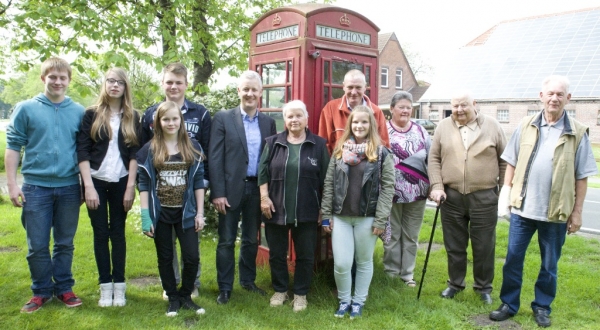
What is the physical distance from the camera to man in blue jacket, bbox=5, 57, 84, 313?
3863 millimetres

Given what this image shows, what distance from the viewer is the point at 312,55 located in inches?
181

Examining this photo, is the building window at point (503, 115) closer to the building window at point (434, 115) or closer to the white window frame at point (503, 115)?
the white window frame at point (503, 115)

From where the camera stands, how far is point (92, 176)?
3.99 metres

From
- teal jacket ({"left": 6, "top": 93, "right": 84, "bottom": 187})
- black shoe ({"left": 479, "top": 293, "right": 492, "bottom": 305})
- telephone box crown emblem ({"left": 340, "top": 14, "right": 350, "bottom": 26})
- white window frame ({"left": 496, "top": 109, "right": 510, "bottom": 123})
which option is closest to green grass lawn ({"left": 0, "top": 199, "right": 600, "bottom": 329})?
black shoe ({"left": 479, "top": 293, "right": 492, "bottom": 305})

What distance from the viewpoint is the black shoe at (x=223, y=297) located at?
4332 millimetres

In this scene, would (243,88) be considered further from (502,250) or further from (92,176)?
(502,250)

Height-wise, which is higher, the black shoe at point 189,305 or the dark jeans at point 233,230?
the dark jeans at point 233,230

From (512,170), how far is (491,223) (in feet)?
1.97

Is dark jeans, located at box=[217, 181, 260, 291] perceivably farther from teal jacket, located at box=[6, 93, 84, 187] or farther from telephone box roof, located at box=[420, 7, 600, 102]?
telephone box roof, located at box=[420, 7, 600, 102]

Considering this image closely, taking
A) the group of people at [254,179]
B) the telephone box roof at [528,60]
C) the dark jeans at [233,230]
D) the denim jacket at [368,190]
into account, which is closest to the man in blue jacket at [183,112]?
the group of people at [254,179]

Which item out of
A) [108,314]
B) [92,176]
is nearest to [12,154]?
[92,176]

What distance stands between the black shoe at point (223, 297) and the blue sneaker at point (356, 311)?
46.1 inches

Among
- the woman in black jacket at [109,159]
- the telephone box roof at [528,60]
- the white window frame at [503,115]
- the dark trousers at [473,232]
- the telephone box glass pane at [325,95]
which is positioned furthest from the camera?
the white window frame at [503,115]

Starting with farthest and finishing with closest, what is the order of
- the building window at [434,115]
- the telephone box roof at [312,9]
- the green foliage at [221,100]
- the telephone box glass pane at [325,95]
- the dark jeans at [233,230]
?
1. the building window at [434,115]
2. the green foliage at [221,100]
3. the telephone box glass pane at [325,95]
4. the telephone box roof at [312,9]
5. the dark jeans at [233,230]
